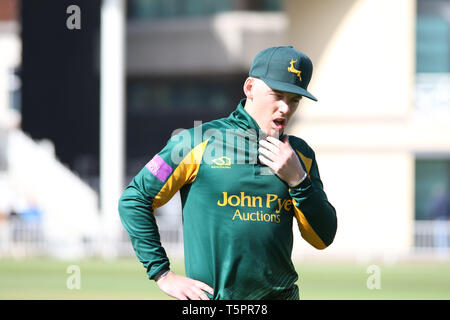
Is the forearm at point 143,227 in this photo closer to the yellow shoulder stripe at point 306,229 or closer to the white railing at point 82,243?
the yellow shoulder stripe at point 306,229

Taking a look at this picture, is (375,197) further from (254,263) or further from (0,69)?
(254,263)

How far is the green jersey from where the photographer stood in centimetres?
403

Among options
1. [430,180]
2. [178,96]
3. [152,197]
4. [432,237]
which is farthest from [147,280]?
[178,96]

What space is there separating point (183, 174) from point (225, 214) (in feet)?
0.87

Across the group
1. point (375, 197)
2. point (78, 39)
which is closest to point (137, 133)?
point (78, 39)

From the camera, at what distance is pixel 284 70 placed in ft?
13.3

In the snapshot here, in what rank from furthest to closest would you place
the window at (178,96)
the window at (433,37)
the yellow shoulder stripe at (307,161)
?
1. the window at (178,96)
2. the window at (433,37)
3. the yellow shoulder stripe at (307,161)

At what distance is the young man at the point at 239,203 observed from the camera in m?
4.02

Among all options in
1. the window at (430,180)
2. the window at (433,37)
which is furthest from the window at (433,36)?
the window at (430,180)

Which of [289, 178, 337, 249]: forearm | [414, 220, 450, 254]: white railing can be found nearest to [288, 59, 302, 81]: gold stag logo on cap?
[289, 178, 337, 249]: forearm

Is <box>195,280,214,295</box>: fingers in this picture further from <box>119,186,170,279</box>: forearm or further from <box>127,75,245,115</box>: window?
<box>127,75,245,115</box>: window

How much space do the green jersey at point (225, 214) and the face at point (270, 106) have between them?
0.43 feet

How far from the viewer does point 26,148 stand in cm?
2792

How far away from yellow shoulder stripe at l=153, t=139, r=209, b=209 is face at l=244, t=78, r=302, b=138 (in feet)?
0.99
